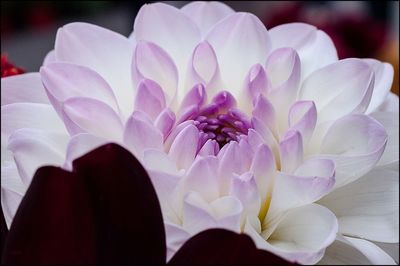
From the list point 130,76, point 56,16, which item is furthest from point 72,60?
point 56,16

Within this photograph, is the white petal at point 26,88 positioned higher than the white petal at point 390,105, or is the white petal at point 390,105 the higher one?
the white petal at point 26,88

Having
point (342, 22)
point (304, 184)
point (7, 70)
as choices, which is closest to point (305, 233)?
point (304, 184)

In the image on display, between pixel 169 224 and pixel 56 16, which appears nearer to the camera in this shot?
pixel 169 224

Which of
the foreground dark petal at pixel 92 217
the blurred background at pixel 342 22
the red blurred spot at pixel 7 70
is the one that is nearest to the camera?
the foreground dark petal at pixel 92 217

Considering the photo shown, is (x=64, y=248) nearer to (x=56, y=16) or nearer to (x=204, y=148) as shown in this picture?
(x=204, y=148)

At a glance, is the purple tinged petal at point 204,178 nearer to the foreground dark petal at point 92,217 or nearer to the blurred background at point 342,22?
the foreground dark petal at point 92,217

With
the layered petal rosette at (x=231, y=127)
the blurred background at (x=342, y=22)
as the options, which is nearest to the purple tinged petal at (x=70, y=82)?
the layered petal rosette at (x=231, y=127)

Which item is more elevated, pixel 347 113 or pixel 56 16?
pixel 347 113

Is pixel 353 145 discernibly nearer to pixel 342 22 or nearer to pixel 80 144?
pixel 80 144
